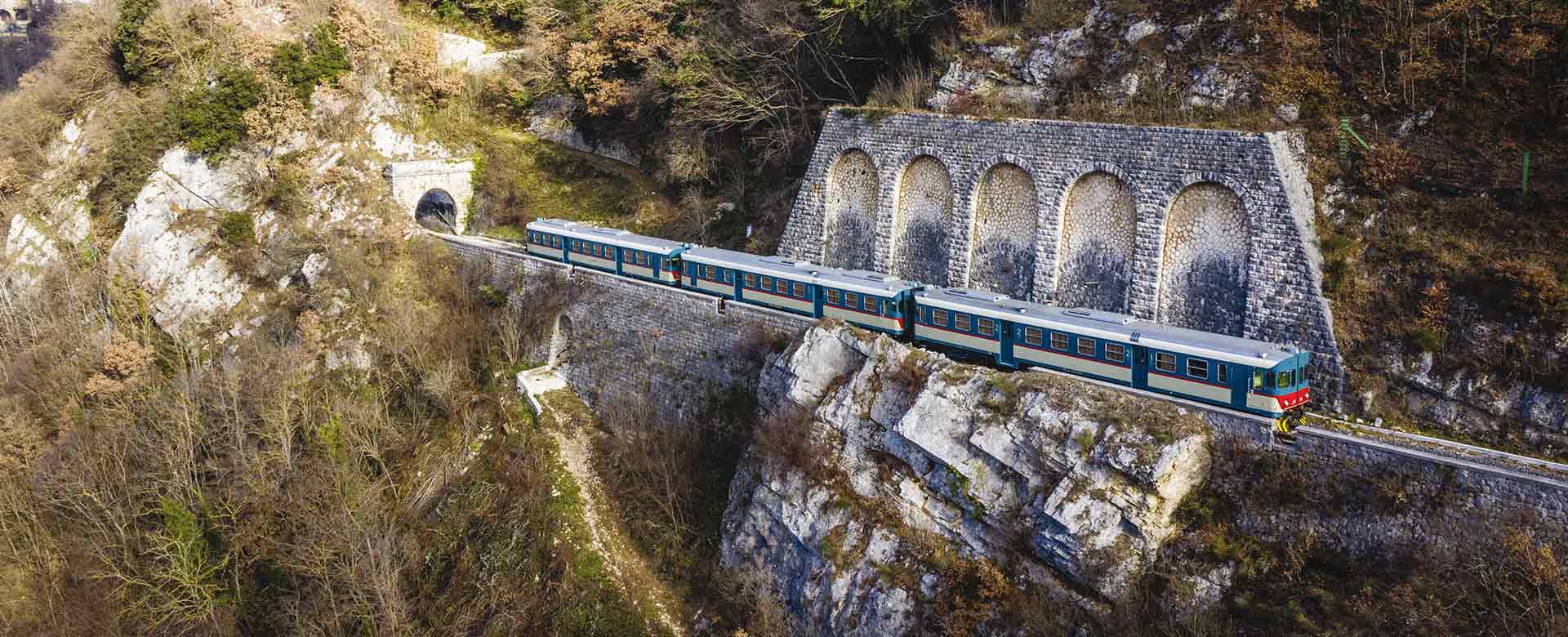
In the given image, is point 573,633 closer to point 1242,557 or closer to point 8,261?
point 1242,557

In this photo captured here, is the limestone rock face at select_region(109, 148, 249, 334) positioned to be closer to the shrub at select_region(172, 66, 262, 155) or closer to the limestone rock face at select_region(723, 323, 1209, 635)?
the shrub at select_region(172, 66, 262, 155)

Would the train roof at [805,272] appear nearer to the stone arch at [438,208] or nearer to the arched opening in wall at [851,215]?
the arched opening in wall at [851,215]

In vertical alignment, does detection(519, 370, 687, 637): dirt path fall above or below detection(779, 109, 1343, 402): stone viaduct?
below

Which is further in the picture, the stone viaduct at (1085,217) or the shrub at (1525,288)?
the stone viaduct at (1085,217)

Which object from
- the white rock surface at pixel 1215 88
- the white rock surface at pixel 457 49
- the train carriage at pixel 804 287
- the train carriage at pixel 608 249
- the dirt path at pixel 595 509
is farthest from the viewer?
the white rock surface at pixel 457 49

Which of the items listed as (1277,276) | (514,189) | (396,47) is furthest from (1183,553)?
(396,47)

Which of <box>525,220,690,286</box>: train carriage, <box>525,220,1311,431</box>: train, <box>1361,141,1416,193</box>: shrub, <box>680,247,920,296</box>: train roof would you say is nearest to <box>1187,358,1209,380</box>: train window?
<box>525,220,1311,431</box>: train

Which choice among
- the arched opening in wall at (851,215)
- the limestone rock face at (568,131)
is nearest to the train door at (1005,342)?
the arched opening in wall at (851,215)

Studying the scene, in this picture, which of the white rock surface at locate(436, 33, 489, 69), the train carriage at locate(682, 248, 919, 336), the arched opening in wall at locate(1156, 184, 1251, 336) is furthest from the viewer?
the white rock surface at locate(436, 33, 489, 69)
